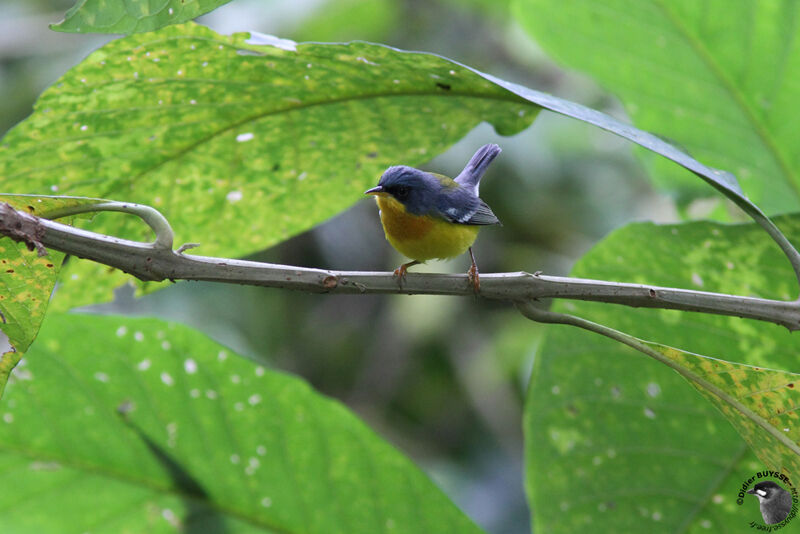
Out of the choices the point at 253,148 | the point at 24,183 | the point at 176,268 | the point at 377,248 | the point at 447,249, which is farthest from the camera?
the point at 377,248

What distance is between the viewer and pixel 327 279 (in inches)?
42.1

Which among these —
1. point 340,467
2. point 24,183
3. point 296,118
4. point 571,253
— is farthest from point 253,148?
point 571,253

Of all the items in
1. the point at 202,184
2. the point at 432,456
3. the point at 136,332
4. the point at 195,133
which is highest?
the point at 195,133

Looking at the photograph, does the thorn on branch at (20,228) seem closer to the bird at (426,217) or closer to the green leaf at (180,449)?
the green leaf at (180,449)

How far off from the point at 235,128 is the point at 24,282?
1.81ft

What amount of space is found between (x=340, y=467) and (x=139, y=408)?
0.45m

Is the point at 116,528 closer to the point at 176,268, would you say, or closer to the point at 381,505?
the point at 381,505

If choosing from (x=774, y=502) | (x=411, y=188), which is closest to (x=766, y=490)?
(x=774, y=502)

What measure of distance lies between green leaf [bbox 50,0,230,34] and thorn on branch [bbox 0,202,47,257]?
257 mm

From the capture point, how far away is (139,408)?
171 centimetres

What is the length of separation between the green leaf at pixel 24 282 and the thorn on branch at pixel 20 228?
0.25 feet

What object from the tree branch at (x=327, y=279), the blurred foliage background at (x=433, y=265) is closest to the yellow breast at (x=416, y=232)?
the tree branch at (x=327, y=279)

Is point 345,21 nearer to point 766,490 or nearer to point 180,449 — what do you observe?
point 180,449

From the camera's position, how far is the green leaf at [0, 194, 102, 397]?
107 cm
